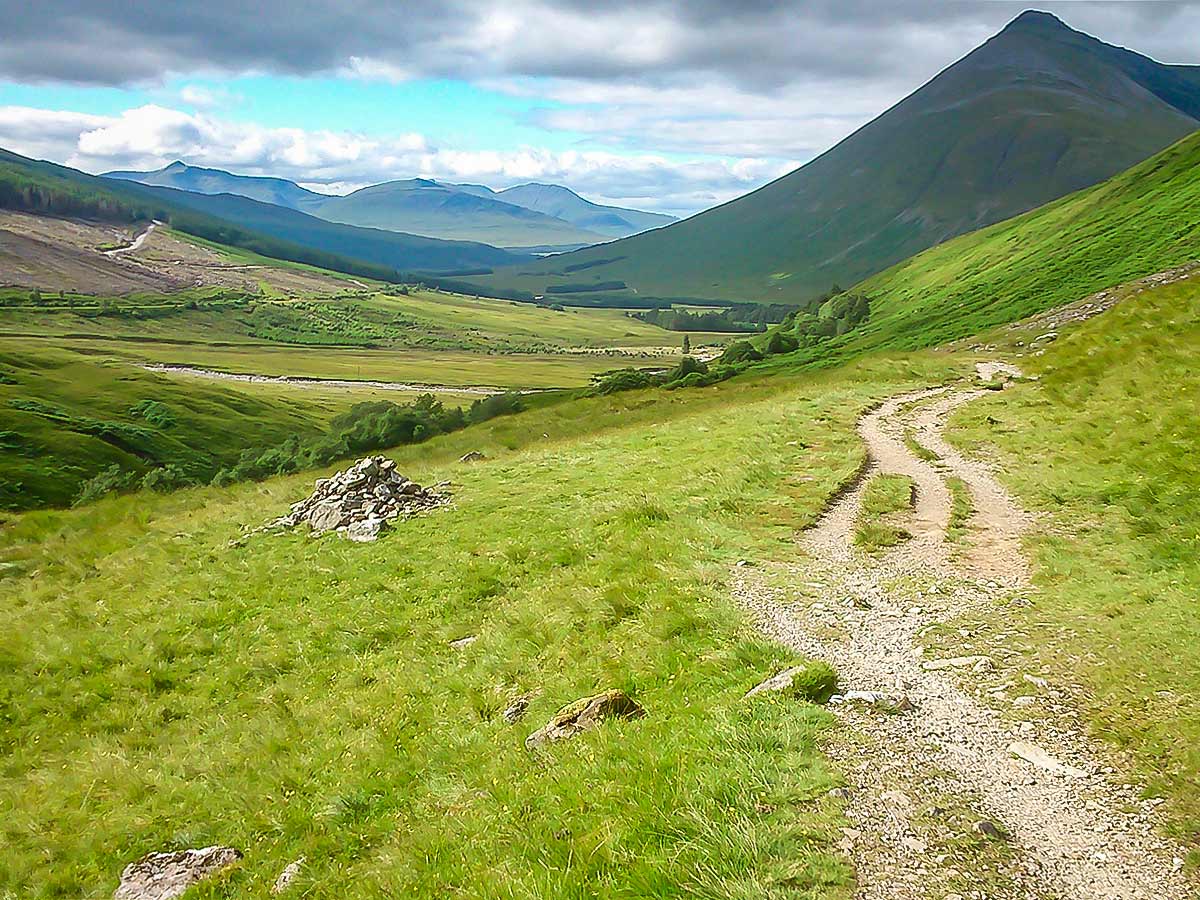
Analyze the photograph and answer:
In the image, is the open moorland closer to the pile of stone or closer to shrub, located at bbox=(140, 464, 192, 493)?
the pile of stone

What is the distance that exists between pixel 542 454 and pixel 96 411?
8427 cm

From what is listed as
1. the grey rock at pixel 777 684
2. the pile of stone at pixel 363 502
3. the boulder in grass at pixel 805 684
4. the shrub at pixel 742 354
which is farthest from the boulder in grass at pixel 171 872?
the shrub at pixel 742 354

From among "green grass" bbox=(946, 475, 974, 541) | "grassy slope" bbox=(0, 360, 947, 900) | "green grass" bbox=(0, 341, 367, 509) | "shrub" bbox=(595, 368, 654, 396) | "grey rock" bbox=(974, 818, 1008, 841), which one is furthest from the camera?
"shrub" bbox=(595, 368, 654, 396)

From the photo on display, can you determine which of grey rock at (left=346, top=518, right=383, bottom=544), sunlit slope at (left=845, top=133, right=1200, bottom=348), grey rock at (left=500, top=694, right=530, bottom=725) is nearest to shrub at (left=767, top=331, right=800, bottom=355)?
sunlit slope at (left=845, top=133, right=1200, bottom=348)

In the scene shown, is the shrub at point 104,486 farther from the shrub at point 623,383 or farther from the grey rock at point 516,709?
the grey rock at point 516,709

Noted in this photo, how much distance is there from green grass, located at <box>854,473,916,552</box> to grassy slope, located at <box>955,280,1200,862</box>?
265 centimetres

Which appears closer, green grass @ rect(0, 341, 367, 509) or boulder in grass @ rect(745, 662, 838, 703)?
boulder in grass @ rect(745, 662, 838, 703)

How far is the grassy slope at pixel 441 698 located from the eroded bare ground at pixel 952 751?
2.02 feet

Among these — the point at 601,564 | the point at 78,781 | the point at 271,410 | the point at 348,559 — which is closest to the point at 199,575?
the point at 348,559

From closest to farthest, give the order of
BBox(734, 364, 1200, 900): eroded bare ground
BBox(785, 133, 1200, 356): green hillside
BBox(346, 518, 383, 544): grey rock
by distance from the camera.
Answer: BBox(734, 364, 1200, 900): eroded bare ground → BBox(346, 518, 383, 544): grey rock → BBox(785, 133, 1200, 356): green hillside

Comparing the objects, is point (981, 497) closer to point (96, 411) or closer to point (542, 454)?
point (542, 454)

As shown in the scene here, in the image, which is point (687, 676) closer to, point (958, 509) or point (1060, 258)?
point (958, 509)

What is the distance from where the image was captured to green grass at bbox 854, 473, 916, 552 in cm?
1705

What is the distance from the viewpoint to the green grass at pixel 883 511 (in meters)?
17.0
